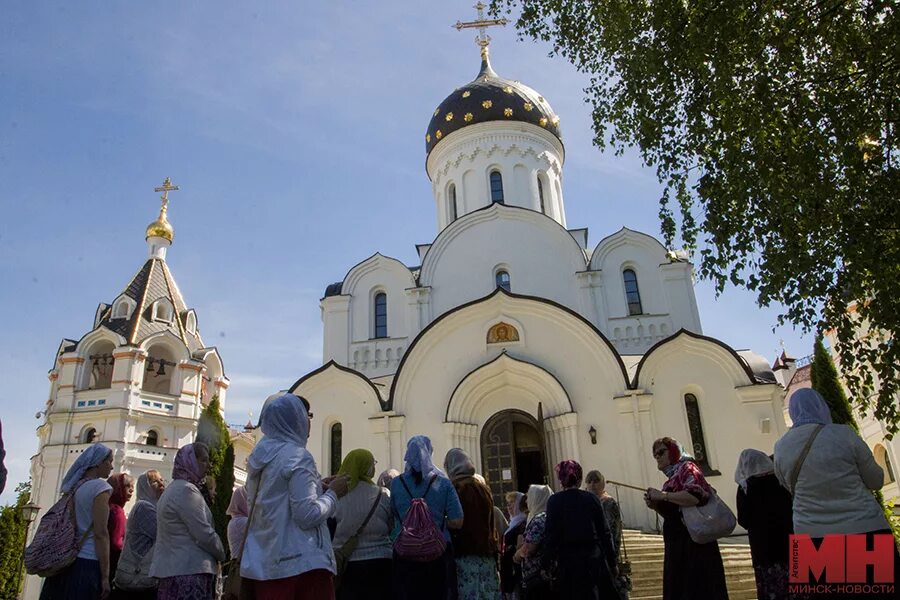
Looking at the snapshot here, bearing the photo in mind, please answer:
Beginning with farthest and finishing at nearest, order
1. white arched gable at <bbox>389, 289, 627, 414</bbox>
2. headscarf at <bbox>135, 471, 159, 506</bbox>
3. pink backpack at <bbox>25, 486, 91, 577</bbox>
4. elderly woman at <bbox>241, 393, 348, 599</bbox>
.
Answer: white arched gable at <bbox>389, 289, 627, 414</bbox> < headscarf at <bbox>135, 471, 159, 506</bbox> < pink backpack at <bbox>25, 486, 91, 577</bbox> < elderly woman at <bbox>241, 393, 348, 599</bbox>

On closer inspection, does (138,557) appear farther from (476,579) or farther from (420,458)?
(476,579)

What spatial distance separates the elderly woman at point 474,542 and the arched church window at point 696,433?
9.87 metres

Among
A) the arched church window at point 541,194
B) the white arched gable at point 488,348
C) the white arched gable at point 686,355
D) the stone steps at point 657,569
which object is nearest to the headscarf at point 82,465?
the stone steps at point 657,569

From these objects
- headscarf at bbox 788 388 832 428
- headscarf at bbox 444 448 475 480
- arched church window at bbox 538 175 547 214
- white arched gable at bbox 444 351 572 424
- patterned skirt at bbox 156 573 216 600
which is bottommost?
patterned skirt at bbox 156 573 216 600

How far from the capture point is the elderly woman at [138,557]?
4.48m

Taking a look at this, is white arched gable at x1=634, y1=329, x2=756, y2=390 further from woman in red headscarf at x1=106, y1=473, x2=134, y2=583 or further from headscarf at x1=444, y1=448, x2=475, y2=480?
woman in red headscarf at x1=106, y1=473, x2=134, y2=583

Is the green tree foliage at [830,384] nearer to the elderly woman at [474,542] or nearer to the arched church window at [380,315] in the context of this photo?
the arched church window at [380,315]

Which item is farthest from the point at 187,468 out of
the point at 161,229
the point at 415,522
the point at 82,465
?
the point at 161,229

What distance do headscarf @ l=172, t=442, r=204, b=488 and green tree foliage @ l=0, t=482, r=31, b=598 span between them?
14.6 metres

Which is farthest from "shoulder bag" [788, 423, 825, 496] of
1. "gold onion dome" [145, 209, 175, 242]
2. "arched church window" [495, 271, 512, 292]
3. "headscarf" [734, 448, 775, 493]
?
"gold onion dome" [145, 209, 175, 242]

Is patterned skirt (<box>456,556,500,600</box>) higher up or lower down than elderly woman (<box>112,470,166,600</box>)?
lower down

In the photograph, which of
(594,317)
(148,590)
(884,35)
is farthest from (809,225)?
(594,317)

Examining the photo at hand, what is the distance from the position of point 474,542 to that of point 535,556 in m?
0.73

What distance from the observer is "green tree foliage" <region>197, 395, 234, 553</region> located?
679 inches
